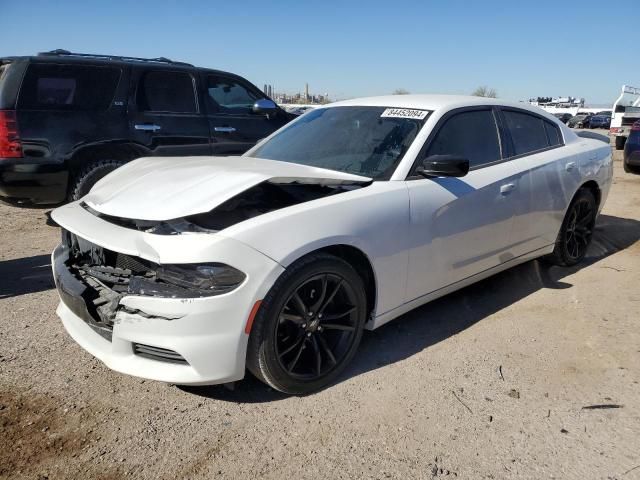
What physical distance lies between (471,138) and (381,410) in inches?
83.0

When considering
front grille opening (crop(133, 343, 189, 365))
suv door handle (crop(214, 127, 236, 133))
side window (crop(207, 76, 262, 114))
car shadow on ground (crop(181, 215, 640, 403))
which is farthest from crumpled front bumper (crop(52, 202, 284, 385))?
side window (crop(207, 76, 262, 114))

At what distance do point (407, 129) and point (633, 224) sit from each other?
488 cm

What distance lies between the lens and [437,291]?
337cm

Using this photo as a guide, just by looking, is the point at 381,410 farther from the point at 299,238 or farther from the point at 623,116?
the point at 623,116

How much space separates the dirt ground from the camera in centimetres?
222

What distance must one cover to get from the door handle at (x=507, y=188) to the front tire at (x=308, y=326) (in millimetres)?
1494

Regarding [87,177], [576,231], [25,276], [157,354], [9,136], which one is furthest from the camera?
[87,177]

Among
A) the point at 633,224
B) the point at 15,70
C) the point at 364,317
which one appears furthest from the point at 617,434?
the point at 15,70

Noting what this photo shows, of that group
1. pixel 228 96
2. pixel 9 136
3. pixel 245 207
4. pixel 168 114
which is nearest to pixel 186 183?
pixel 245 207

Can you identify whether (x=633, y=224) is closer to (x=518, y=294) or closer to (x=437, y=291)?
(x=518, y=294)

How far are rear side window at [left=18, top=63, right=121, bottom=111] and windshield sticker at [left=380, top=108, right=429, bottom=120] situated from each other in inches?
132

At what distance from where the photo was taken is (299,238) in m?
2.49

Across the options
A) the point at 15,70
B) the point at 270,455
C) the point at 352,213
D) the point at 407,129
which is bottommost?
the point at 270,455

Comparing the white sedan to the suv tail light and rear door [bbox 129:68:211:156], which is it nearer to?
the suv tail light
